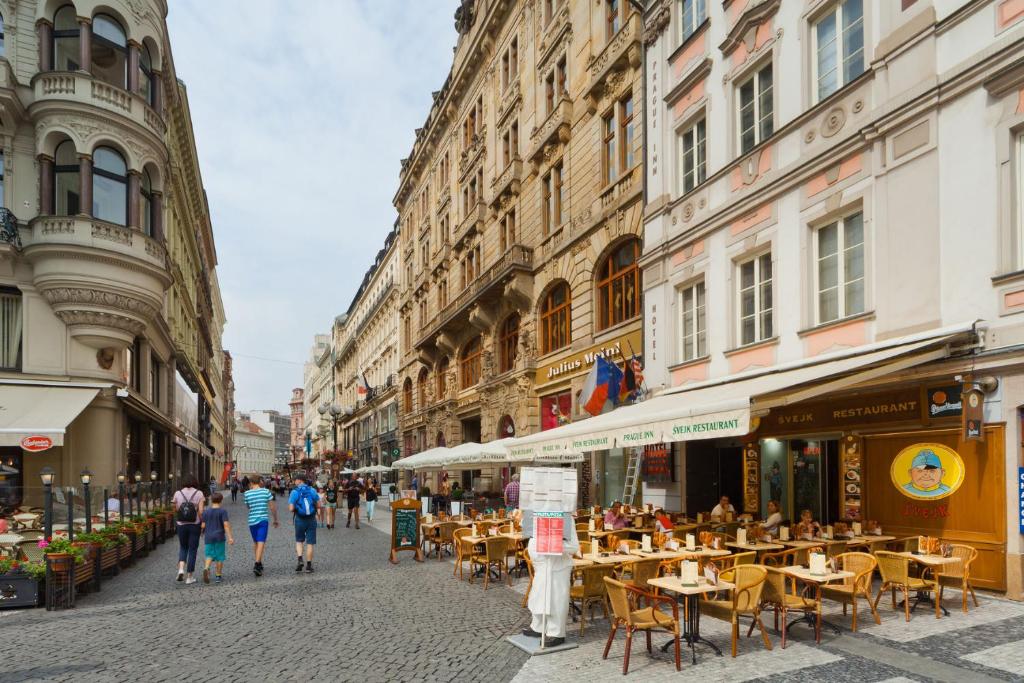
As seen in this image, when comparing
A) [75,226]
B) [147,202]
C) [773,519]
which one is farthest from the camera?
[147,202]

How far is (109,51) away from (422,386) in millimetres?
25350

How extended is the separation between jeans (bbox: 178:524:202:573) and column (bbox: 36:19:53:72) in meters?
15.0

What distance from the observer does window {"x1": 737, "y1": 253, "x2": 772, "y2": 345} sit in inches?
545

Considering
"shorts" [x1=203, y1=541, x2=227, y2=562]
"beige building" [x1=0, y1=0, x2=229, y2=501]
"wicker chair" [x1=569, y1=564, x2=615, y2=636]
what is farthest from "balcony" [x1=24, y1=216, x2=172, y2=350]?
"wicker chair" [x1=569, y1=564, x2=615, y2=636]

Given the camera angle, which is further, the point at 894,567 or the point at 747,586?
the point at 894,567

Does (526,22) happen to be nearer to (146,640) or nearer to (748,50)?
(748,50)

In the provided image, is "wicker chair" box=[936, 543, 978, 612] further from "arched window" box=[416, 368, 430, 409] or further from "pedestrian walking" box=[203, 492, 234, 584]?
A: "arched window" box=[416, 368, 430, 409]

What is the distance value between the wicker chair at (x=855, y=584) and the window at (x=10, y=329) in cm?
2060

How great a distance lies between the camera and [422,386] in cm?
4294

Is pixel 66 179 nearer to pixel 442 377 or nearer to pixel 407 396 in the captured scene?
pixel 442 377

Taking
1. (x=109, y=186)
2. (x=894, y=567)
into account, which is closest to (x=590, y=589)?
(x=894, y=567)

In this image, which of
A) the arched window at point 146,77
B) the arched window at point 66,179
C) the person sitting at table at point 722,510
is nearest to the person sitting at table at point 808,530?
the person sitting at table at point 722,510

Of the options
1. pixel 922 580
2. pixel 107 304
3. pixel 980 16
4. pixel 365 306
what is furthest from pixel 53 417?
pixel 365 306

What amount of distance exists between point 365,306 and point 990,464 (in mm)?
64789
